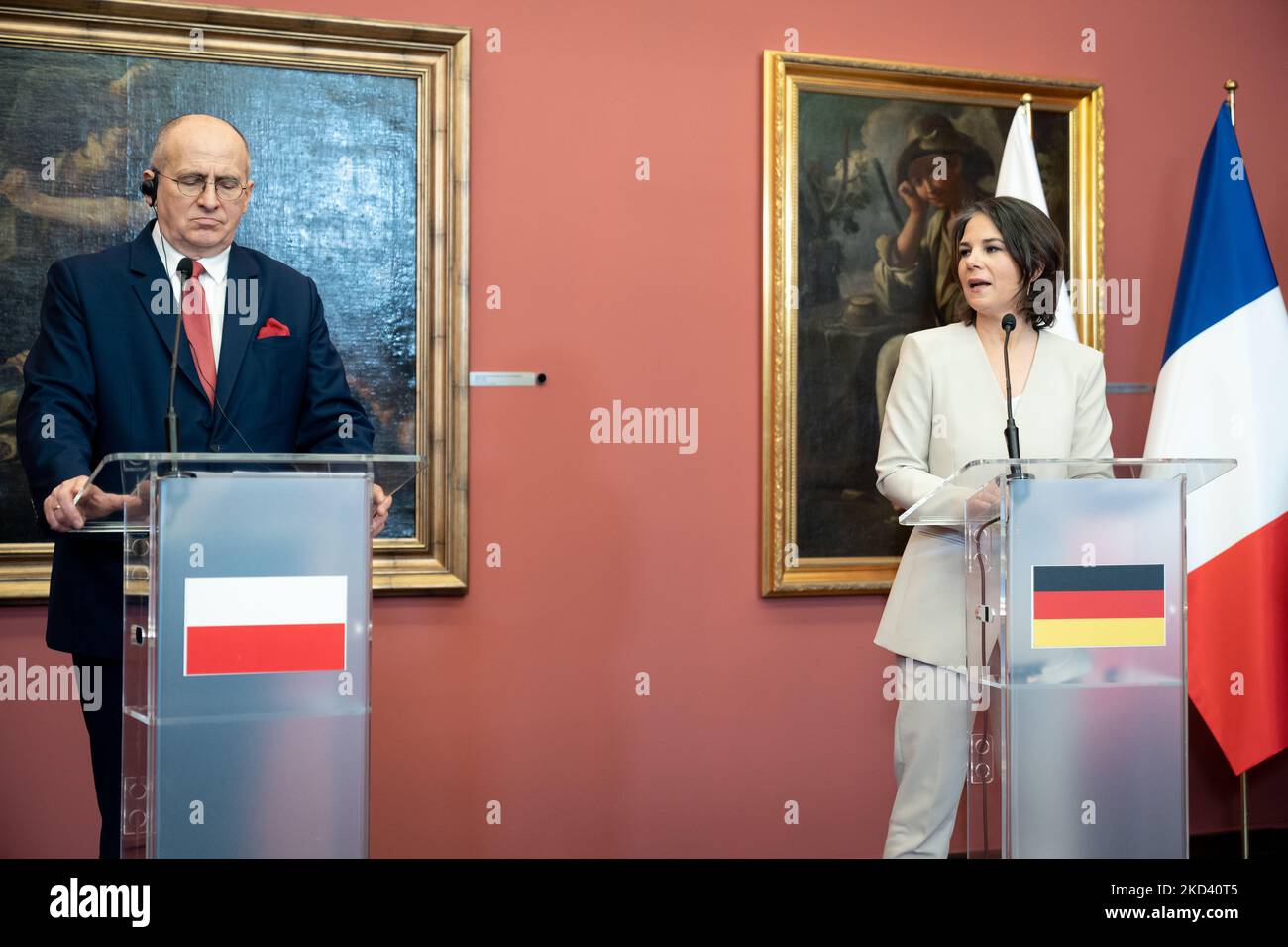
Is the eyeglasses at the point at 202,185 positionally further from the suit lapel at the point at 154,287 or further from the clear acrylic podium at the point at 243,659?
the clear acrylic podium at the point at 243,659

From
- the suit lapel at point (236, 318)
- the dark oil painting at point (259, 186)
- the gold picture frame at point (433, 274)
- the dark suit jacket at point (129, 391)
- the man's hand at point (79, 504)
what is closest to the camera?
the man's hand at point (79, 504)

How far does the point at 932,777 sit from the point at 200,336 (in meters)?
1.86

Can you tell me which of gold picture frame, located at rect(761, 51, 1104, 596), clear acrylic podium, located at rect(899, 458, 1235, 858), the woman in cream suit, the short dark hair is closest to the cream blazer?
the woman in cream suit

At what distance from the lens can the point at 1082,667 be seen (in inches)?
81.0

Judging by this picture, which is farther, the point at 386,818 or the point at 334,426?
the point at 386,818

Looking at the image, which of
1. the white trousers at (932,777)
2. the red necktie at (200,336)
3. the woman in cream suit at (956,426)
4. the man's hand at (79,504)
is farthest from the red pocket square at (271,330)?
the white trousers at (932,777)

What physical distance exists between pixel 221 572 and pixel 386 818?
177 centimetres

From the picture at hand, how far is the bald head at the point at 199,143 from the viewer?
99.3 inches

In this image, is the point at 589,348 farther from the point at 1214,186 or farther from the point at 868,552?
the point at 1214,186

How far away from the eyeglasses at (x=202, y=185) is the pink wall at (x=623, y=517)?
965mm

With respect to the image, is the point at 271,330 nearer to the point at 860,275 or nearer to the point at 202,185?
the point at 202,185

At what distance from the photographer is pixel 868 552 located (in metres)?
3.74
